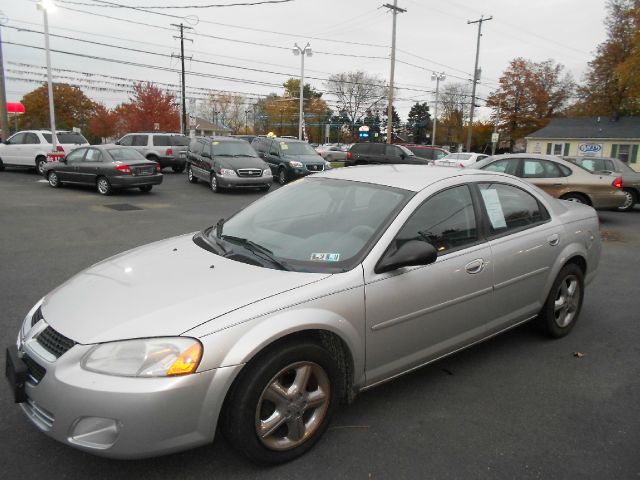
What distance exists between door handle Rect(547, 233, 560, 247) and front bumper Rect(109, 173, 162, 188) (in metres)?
13.0

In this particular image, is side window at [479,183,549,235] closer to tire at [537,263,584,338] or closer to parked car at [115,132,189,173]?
tire at [537,263,584,338]

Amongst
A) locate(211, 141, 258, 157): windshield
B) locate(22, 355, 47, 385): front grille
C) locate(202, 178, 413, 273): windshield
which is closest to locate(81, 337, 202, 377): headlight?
locate(22, 355, 47, 385): front grille

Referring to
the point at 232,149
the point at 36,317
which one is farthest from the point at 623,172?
the point at 36,317

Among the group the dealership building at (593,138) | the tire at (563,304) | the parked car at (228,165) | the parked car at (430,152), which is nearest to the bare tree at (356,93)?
the dealership building at (593,138)

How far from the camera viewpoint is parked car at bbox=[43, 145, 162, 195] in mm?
14414

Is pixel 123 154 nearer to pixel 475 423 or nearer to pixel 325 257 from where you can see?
pixel 325 257

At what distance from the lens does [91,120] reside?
211 feet

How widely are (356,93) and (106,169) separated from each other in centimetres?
6428

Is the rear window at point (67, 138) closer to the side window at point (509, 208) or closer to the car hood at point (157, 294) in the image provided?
the car hood at point (157, 294)

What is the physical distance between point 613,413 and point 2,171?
2353 cm

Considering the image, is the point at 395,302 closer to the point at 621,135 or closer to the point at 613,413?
the point at 613,413

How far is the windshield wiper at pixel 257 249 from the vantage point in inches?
114

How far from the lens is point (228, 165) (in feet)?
51.6

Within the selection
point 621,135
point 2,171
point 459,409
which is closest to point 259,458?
point 459,409
